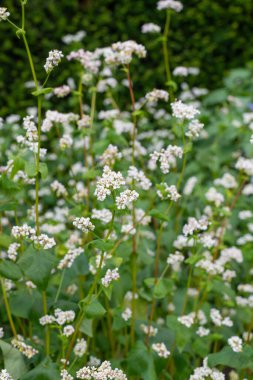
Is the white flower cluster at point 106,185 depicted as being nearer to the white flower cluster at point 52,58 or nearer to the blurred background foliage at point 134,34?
the white flower cluster at point 52,58

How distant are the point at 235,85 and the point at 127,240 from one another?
318 cm

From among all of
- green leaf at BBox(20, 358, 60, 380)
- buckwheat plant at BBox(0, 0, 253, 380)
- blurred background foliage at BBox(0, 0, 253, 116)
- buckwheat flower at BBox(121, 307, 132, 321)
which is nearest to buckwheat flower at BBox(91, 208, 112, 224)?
buckwheat plant at BBox(0, 0, 253, 380)

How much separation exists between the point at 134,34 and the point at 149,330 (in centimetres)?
400

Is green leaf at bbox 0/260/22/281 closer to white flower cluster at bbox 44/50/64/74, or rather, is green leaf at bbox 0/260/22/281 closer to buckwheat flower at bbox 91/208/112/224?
buckwheat flower at bbox 91/208/112/224

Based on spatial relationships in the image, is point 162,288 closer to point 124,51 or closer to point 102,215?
point 102,215

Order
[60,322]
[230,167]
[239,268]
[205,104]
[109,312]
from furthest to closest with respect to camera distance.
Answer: [205,104], [230,167], [239,268], [109,312], [60,322]

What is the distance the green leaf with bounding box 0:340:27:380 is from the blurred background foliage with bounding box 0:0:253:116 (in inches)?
143

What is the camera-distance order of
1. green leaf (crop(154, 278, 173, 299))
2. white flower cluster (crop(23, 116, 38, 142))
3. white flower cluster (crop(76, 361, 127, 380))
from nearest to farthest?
white flower cluster (crop(76, 361, 127, 380))
white flower cluster (crop(23, 116, 38, 142))
green leaf (crop(154, 278, 173, 299))

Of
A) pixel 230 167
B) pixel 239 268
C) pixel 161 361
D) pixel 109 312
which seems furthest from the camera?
pixel 230 167

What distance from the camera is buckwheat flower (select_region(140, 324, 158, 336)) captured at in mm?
2548

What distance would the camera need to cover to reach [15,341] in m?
2.32

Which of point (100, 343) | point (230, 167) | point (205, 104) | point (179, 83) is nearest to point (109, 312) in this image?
point (100, 343)

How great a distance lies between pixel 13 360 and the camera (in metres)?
2.28

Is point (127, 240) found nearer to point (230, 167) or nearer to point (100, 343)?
point (100, 343)
